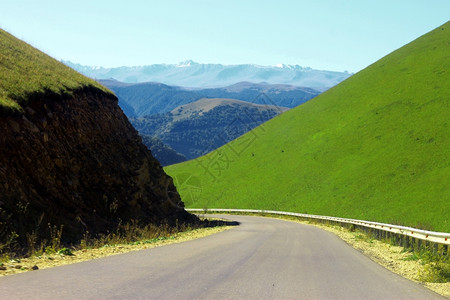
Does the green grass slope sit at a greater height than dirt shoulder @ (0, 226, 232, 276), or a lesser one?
greater

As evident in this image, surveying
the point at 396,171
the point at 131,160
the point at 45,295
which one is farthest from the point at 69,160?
the point at 396,171

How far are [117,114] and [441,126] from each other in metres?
49.1

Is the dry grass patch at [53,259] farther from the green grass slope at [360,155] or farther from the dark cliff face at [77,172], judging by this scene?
the green grass slope at [360,155]

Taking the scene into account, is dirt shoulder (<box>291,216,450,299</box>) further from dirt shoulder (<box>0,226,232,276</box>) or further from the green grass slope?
the green grass slope

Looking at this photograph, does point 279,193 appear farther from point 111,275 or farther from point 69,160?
point 111,275

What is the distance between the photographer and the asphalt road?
7379 mm

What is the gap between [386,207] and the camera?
2040 inches

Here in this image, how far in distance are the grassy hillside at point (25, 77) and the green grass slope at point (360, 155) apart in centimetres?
3153

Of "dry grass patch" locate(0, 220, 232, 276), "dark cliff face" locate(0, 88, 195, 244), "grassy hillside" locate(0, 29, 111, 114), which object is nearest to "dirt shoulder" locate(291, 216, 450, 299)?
"dry grass patch" locate(0, 220, 232, 276)

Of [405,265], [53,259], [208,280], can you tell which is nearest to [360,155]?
[405,265]

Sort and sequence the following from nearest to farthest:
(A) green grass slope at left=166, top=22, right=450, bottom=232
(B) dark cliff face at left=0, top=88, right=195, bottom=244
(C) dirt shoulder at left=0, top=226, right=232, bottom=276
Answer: (C) dirt shoulder at left=0, top=226, right=232, bottom=276
(B) dark cliff face at left=0, top=88, right=195, bottom=244
(A) green grass slope at left=166, top=22, right=450, bottom=232

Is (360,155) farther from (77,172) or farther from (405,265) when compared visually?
(405,265)

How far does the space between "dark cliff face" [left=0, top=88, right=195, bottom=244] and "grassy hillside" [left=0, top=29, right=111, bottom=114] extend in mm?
451

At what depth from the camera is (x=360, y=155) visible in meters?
68.7
